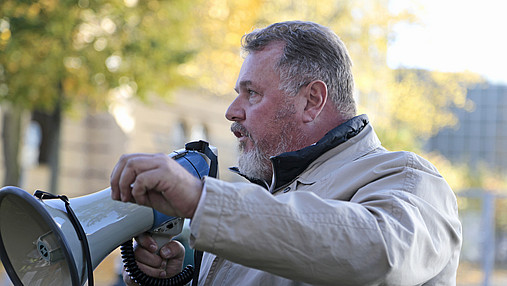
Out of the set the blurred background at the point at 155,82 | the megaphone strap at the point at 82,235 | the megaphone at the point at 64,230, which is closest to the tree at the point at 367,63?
the blurred background at the point at 155,82

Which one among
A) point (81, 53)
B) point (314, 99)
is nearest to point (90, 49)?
point (81, 53)

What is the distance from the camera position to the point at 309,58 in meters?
2.35

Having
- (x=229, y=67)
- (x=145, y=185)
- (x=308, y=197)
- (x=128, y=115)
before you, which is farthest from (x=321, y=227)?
(x=128, y=115)

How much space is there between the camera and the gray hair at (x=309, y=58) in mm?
2340

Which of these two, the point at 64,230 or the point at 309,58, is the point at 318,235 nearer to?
the point at 64,230

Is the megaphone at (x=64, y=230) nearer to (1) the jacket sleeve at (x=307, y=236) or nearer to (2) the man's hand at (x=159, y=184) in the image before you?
(2) the man's hand at (x=159, y=184)

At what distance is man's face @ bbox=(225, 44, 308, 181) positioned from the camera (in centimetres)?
235

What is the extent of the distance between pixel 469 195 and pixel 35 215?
915 centimetres

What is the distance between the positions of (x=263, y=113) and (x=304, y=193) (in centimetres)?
93

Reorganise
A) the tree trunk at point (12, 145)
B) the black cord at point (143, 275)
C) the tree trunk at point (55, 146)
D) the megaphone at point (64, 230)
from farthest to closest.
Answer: the tree trunk at point (55, 146) < the tree trunk at point (12, 145) < the black cord at point (143, 275) < the megaphone at point (64, 230)

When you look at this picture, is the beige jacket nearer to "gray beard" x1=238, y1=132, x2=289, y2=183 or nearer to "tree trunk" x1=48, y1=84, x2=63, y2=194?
"gray beard" x1=238, y1=132, x2=289, y2=183

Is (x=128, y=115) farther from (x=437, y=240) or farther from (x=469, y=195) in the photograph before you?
(x=437, y=240)

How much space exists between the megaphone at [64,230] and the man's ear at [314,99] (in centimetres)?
47

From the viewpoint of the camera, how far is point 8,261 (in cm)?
203
